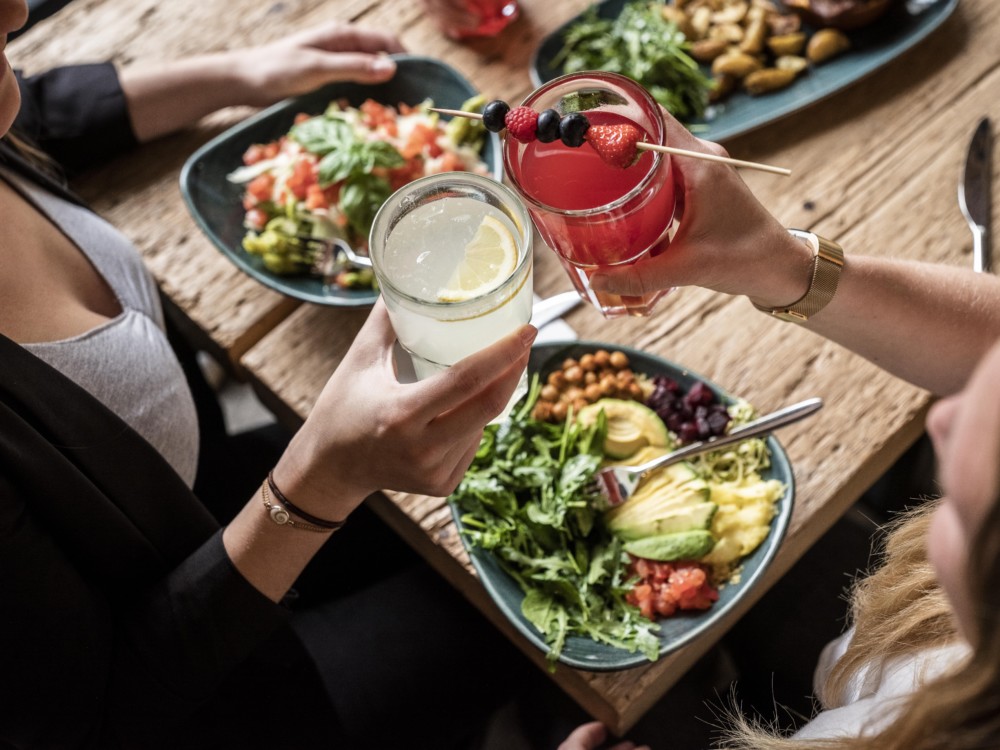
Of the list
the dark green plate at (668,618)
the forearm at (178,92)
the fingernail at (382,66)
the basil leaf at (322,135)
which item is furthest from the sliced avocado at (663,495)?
the forearm at (178,92)

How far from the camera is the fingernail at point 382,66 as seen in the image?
6.08 ft

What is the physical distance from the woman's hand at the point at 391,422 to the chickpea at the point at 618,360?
376mm

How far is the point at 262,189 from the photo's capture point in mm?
1781

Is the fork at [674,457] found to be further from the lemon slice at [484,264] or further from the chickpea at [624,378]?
the lemon slice at [484,264]

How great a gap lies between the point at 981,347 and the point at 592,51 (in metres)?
0.99

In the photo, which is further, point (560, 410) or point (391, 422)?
point (560, 410)

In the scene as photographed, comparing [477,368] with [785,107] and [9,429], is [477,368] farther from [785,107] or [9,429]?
[785,107]

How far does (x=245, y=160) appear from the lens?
1.84 metres

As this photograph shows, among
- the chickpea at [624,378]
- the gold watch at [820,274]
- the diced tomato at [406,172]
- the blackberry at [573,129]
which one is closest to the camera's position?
the blackberry at [573,129]

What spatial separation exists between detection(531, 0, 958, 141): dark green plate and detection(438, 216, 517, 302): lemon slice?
0.82 meters

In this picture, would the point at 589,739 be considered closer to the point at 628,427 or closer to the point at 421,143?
the point at 628,427

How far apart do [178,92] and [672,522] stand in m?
1.34

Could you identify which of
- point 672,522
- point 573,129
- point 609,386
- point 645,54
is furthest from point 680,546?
point 645,54

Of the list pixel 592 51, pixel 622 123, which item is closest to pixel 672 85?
pixel 592 51
